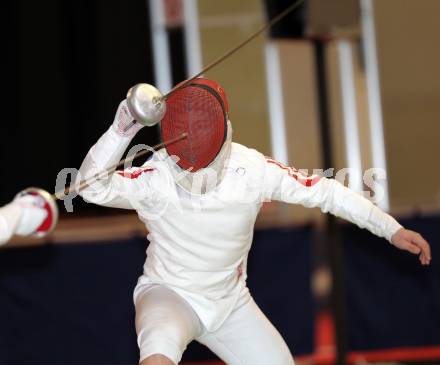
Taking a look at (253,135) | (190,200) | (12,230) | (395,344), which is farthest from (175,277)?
(253,135)

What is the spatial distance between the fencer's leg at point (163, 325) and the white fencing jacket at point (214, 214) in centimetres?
5

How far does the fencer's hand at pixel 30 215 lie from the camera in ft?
6.05

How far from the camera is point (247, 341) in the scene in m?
2.54

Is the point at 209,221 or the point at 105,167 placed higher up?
the point at 105,167

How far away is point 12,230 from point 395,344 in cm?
308

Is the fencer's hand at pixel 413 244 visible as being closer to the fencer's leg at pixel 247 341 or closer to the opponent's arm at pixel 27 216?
the fencer's leg at pixel 247 341

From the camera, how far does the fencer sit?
7.72 ft

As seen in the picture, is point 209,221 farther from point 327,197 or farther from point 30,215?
point 30,215

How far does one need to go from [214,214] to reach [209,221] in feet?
0.09

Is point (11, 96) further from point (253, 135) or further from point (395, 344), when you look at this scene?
point (395, 344)

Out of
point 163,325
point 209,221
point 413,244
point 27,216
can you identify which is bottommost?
point 163,325

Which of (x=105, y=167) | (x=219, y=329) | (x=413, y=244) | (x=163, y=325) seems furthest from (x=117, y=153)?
(x=413, y=244)

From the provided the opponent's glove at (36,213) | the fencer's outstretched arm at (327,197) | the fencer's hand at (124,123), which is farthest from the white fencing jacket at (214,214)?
the opponent's glove at (36,213)

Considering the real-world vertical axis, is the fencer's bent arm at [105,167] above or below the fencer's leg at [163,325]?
above
